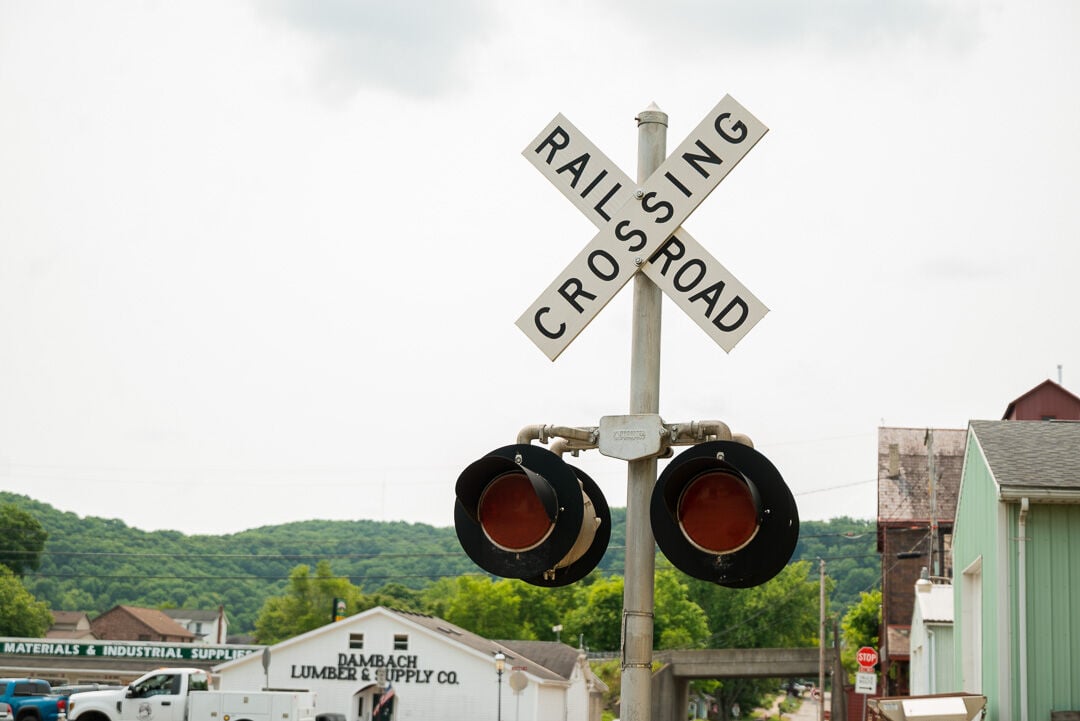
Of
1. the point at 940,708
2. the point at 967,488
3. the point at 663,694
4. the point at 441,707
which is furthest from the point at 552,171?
the point at 663,694

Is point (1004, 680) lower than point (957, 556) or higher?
lower

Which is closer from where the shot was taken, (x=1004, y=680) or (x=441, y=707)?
(x=1004, y=680)

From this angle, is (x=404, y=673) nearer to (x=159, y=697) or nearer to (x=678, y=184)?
(x=159, y=697)

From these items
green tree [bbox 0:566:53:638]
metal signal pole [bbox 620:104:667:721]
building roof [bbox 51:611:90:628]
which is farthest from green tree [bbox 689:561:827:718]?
metal signal pole [bbox 620:104:667:721]

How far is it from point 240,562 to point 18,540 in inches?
1517

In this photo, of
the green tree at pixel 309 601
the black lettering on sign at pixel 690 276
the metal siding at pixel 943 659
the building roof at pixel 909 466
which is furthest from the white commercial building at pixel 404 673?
the green tree at pixel 309 601

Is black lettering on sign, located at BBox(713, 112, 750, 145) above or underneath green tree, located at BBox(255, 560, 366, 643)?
above

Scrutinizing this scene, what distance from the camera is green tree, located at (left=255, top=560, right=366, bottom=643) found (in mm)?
129500

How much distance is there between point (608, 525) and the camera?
4461 mm

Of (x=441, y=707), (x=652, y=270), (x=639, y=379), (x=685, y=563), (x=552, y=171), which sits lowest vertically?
(x=441, y=707)

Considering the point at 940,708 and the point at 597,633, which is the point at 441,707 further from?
the point at 597,633

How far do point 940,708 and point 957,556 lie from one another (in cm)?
562

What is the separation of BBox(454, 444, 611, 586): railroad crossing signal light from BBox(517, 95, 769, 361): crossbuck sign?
1.42ft

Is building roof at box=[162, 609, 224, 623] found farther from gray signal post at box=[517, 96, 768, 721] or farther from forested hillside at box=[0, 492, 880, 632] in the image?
gray signal post at box=[517, 96, 768, 721]
